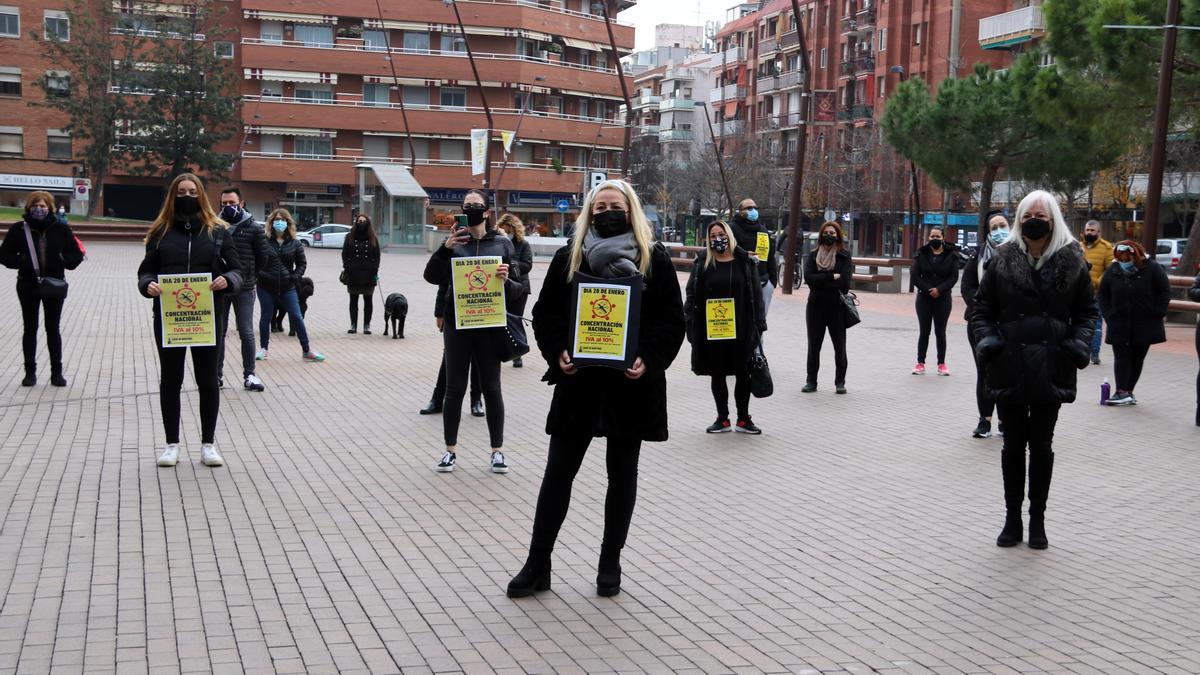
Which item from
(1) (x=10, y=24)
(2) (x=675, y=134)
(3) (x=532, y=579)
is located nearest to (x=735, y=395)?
(3) (x=532, y=579)

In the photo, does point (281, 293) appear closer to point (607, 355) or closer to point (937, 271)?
point (937, 271)

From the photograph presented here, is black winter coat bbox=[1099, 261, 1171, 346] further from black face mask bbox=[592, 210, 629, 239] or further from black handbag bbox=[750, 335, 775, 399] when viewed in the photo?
black face mask bbox=[592, 210, 629, 239]

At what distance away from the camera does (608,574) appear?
6.04 m

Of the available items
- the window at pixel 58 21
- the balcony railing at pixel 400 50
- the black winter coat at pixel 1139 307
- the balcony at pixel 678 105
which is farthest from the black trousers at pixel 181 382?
the balcony at pixel 678 105

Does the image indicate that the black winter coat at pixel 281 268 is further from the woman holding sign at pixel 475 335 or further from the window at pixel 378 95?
the window at pixel 378 95

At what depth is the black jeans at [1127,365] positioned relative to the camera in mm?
13758

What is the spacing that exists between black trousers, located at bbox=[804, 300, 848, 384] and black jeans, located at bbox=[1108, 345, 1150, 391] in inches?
102

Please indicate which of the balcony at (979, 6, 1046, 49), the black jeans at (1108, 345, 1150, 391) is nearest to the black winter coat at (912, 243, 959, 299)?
the black jeans at (1108, 345, 1150, 391)

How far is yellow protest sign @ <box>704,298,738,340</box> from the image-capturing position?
11.2 metres

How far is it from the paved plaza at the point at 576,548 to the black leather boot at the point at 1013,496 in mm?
87

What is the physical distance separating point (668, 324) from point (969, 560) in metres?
2.11

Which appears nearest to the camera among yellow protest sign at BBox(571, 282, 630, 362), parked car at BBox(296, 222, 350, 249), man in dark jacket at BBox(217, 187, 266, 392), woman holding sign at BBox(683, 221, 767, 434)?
yellow protest sign at BBox(571, 282, 630, 362)

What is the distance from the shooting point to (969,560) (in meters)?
6.94

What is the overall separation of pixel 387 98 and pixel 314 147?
5089 mm
